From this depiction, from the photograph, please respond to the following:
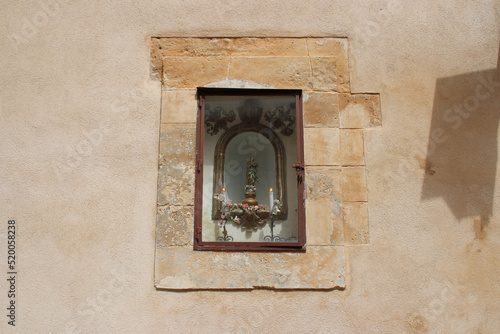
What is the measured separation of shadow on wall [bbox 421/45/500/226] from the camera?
3.28 metres

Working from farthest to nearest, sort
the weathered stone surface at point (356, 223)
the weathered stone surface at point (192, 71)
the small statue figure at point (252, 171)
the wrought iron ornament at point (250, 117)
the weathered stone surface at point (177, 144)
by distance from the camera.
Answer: the small statue figure at point (252, 171) → the wrought iron ornament at point (250, 117) → the weathered stone surface at point (192, 71) → the weathered stone surface at point (177, 144) → the weathered stone surface at point (356, 223)

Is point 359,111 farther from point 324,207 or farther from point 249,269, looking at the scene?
point 249,269

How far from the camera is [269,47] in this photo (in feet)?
11.6

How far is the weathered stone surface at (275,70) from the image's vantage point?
11.4 feet

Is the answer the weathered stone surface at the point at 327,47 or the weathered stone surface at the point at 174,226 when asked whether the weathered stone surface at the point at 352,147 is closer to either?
the weathered stone surface at the point at 327,47

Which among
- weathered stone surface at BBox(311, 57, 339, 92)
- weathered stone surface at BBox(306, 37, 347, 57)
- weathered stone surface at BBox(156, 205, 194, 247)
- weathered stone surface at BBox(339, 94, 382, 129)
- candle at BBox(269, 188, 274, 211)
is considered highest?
weathered stone surface at BBox(306, 37, 347, 57)

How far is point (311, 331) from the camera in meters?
3.06

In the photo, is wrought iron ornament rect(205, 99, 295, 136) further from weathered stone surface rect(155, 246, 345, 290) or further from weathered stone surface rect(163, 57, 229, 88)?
weathered stone surface rect(155, 246, 345, 290)

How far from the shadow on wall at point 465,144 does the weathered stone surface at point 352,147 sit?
0.47 metres

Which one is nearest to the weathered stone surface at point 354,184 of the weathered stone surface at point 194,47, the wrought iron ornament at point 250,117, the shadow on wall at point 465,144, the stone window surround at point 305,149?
the stone window surround at point 305,149

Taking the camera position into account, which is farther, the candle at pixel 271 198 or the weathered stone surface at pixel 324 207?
the candle at pixel 271 198

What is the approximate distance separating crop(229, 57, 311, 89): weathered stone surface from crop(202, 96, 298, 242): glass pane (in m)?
0.13

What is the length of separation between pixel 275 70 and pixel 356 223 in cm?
127

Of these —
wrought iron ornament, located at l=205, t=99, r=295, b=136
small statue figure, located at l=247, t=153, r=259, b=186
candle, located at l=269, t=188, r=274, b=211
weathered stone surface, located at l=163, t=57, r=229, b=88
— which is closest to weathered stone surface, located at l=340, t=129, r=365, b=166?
wrought iron ornament, located at l=205, t=99, r=295, b=136
